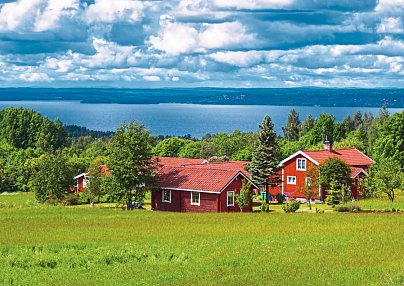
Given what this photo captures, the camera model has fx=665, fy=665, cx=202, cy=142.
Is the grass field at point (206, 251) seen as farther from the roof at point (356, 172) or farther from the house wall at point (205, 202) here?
the roof at point (356, 172)

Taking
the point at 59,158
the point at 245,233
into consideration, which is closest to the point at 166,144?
the point at 59,158

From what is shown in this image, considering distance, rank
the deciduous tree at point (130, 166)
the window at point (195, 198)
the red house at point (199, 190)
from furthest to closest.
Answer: the deciduous tree at point (130, 166) → the window at point (195, 198) → the red house at point (199, 190)

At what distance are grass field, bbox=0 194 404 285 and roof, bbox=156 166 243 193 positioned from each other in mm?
12475

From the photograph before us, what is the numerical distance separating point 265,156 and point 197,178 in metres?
8.90

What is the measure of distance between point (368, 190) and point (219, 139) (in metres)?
50.2

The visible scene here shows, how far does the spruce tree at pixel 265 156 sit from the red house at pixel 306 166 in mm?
5946

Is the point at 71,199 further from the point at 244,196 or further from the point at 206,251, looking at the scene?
the point at 206,251

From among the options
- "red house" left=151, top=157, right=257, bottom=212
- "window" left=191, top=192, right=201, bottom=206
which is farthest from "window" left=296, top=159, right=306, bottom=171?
"window" left=191, top=192, right=201, bottom=206

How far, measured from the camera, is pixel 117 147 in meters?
50.2

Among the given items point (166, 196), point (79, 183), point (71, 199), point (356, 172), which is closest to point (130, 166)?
point (166, 196)

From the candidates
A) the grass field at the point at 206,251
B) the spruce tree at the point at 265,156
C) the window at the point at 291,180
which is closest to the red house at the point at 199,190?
the spruce tree at the point at 265,156

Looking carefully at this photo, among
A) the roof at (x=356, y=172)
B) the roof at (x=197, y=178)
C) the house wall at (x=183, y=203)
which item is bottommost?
the house wall at (x=183, y=203)

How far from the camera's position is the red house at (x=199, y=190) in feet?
159

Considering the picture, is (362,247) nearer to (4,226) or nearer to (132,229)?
(132,229)
